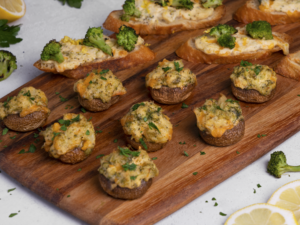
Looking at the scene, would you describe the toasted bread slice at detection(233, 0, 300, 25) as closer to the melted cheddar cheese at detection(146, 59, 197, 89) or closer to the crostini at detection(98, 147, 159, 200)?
the melted cheddar cheese at detection(146, 59, 197, 89)

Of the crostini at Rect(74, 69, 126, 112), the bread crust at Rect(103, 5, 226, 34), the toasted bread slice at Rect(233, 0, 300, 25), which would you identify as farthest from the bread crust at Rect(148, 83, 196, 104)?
the toasted bread slice at Rect(233, 0, 300, 25)

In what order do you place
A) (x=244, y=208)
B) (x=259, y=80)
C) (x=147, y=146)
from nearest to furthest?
(x=244, y=208), (x=147, y=146), (x=259, y=80)

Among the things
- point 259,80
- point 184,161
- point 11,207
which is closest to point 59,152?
point 11,207

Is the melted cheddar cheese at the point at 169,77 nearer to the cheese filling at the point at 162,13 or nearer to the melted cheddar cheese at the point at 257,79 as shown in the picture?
the melted cheddar cheese at the point at 257,79

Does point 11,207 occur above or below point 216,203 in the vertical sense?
above

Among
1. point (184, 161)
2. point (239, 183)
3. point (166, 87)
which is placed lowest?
point (239, 183)

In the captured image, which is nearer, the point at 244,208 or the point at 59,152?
the point at 244,208

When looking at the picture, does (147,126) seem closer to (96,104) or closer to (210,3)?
(96,104)

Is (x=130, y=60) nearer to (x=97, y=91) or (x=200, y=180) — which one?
(x=97, y=91)
